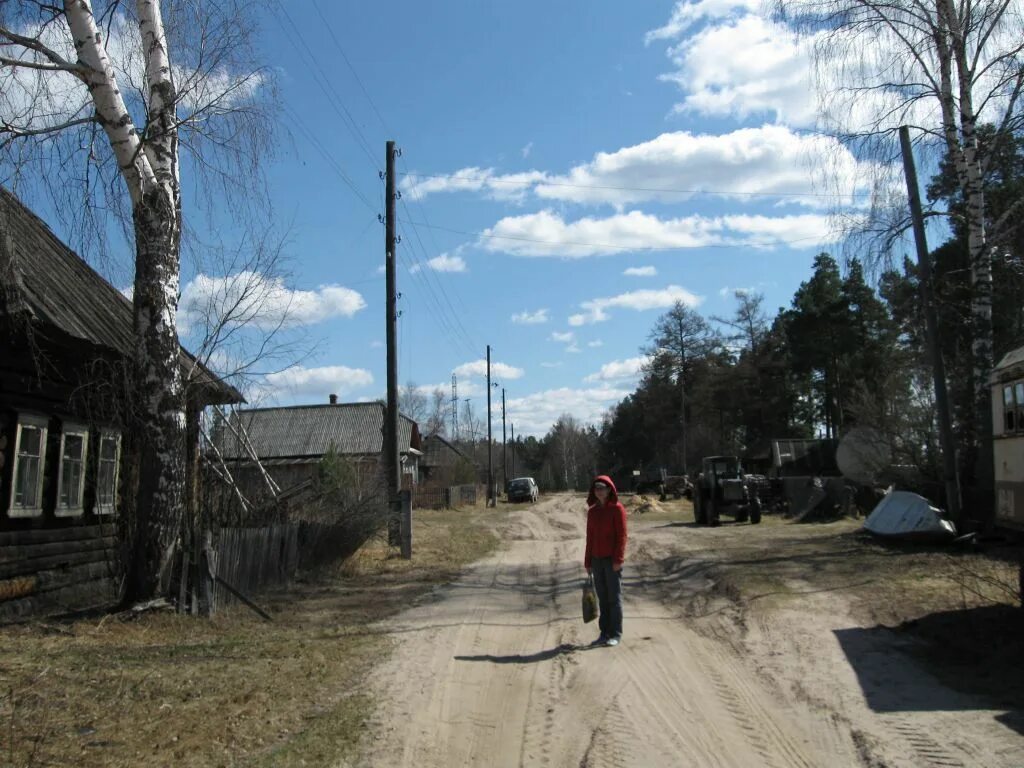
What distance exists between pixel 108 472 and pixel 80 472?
3.23ft

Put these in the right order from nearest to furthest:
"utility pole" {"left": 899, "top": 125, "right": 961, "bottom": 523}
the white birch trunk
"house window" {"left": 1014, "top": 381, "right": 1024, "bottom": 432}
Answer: the white birch trunk
"house window" {"left": 1014, "top": 381, "right": 1024, "bottom": 432}
"utility pole" {"left": 899, "top": 125, "right": 961, "bottom": 523}

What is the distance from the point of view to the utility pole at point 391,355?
735 inches

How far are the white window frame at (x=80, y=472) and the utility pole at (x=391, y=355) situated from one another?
253 inches

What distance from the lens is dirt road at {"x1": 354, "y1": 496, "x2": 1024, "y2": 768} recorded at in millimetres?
5289

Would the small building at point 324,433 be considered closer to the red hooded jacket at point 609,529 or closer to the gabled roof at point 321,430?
the gabled roof at point 321,430

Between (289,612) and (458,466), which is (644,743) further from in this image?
(458,466)

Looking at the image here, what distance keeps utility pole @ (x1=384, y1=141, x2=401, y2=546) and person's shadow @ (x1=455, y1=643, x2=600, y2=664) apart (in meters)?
9.76

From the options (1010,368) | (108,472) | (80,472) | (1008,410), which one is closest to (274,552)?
(80,472)

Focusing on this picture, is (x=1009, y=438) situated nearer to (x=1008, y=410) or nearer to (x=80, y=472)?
(x=1008, y=410)

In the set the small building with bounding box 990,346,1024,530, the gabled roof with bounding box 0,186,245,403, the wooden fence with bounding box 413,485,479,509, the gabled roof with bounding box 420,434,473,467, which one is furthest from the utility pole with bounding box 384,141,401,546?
the gabled roof with bounding box 420,434,473,467

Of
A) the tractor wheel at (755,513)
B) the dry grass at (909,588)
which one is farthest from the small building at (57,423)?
the tractor wheel at (755,513)

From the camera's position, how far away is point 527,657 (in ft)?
26.4

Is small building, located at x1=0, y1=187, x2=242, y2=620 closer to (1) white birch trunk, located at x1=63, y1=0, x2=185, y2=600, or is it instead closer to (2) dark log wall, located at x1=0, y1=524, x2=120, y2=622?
(2) dark log wall, located at x1=0, y1=524, x2=120, y2=622

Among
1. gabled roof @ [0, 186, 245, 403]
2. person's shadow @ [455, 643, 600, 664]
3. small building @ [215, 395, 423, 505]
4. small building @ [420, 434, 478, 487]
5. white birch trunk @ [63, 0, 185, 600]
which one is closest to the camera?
person's shadow @ [455, 643, 600, 664]
